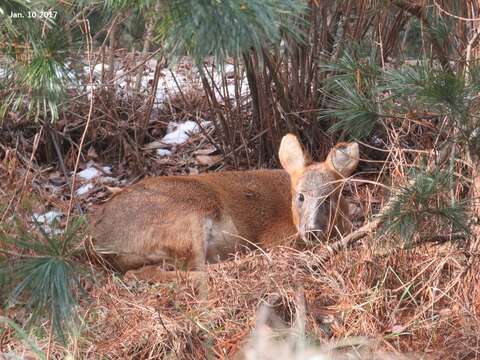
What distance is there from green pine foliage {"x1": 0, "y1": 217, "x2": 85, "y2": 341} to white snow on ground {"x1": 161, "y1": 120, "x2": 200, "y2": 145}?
183 inches

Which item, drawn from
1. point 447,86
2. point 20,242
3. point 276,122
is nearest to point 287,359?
point 20,242

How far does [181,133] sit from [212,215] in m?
1.99

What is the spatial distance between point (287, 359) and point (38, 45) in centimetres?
260

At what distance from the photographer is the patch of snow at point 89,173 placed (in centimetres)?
862

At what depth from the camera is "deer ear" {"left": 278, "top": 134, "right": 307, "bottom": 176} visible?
7387 millimetres

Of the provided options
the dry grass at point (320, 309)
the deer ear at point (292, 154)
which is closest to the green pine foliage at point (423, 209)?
the dry grass at point (320, 309)

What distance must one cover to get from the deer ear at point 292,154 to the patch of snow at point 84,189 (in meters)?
1.88

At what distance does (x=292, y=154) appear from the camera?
7.45 meters

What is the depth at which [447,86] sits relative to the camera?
4.63 m

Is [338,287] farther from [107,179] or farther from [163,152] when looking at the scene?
[163,152]

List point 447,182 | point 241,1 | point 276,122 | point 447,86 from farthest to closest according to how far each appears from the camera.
A: point 276,122
point 447,182
point 447,86
point 241,1

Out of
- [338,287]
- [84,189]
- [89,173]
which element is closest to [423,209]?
[338,287]

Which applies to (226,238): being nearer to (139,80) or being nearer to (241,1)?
(139,80)

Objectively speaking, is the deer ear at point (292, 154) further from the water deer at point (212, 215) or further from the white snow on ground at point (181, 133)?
the white snow on ground at point (181, 133)
